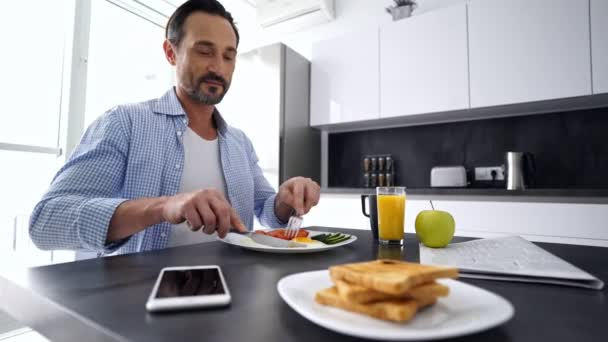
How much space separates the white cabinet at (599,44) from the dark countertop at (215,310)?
1806mm

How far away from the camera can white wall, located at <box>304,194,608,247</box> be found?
156cm

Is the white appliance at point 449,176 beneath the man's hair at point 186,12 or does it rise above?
beneath

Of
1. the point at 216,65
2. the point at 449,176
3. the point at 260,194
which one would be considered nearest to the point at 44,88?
the point at 216,65

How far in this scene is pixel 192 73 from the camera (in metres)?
1.18

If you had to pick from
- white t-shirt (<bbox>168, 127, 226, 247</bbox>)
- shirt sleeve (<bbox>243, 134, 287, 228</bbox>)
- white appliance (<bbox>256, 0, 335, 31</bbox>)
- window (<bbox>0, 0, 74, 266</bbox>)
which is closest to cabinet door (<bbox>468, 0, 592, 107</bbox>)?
white appliance (<bbox>256, 0, 335, 31</bbox>)

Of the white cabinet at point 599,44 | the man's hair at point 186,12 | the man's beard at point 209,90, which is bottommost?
the man's beard at point 209,90

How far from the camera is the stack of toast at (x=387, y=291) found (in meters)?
0.27

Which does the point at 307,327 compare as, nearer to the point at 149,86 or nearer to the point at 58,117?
the point at 58,117

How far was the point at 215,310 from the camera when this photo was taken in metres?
0.34

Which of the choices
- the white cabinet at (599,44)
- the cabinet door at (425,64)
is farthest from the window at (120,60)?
the white cabinet at (599,44)

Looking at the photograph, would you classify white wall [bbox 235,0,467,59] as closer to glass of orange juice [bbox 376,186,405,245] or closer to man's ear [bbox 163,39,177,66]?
man's ear [bbox 163,39,177,66]

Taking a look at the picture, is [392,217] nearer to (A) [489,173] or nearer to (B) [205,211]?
(B) [205,211]

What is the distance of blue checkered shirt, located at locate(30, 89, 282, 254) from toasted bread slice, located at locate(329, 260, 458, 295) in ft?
1.85

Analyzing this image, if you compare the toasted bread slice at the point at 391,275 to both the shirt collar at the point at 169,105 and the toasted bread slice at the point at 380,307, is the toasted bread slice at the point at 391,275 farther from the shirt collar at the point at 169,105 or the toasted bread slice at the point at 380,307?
the shirt collar at the point at 169,105
